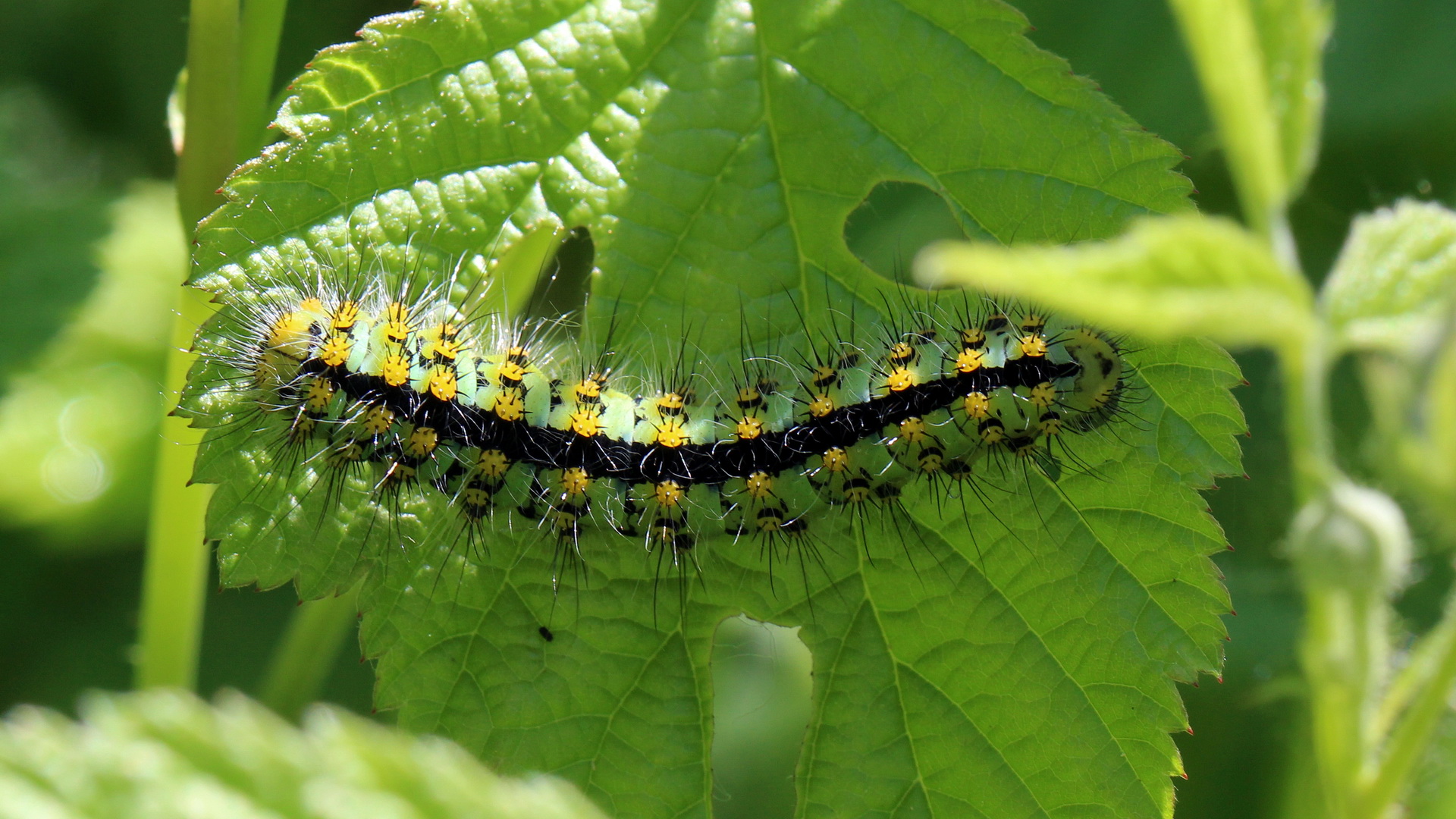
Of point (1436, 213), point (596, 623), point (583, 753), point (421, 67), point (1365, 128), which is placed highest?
point (1365, 128)

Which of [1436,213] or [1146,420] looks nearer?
[1436,213]

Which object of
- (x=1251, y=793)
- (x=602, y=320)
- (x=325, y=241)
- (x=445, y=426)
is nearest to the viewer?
(x=325, y=241)

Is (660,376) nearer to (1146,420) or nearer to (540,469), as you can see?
(540,469)

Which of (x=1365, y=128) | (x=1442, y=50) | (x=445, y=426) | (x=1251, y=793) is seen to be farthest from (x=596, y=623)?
(x=1442, y=50)

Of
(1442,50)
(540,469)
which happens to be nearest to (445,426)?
(540,469)

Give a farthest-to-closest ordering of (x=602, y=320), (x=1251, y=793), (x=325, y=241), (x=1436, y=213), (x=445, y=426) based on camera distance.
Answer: (x=1251, y=793) < (x=445, y=426) < (x=602, y=320) < (x=325, y=241) < (x=1436, y=213)

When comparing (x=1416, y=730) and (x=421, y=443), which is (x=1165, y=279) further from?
(x=421, y=443)

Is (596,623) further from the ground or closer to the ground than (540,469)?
closer to the ground

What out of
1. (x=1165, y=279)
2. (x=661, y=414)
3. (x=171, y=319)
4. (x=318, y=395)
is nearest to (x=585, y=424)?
(x=661, y=414)
